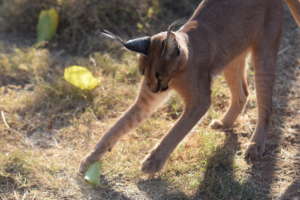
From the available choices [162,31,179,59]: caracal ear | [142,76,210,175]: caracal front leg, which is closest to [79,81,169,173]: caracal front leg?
[142,76,210,175]: caracal front leg

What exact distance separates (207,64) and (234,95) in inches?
29.7

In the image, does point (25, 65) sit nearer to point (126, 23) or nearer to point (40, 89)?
point (40, 89)

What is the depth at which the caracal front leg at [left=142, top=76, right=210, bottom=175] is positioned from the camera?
12.9ft

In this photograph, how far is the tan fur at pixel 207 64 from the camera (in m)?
4.02

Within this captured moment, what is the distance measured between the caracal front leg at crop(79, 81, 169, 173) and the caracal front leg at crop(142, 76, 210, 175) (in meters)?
0.29

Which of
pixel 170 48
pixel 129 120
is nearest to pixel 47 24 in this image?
pixel 129 120

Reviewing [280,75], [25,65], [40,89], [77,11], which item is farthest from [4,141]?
[280,75]

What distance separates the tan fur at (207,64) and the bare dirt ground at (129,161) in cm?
19

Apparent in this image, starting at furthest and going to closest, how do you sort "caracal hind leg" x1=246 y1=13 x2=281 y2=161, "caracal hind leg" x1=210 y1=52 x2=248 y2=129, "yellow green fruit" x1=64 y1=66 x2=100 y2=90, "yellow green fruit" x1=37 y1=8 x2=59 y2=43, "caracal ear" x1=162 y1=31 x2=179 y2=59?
"yellow green fruit" x1=37 y1=8 x2=59 y2=43 → "yellow green fruit" x1=64 y1=66 x2=100 y2=90 → "caracal hind leg" x1=210 y1=52 x2=248 y2=129 → "caracal hind leg" x1=246 y1=13 x2=281 y2=161 → "caracal ear" x1=162 y1=31 x2=179 y2=59

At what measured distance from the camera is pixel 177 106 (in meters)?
5.14

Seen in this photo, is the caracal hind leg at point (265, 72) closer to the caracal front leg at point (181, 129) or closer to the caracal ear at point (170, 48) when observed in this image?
the caracal front leg at point (181, 129)

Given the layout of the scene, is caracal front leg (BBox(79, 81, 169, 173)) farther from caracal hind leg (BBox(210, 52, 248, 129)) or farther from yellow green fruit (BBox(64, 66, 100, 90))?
yellow green fruit (BBox(64, 66, 100, 90))

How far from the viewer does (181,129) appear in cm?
408

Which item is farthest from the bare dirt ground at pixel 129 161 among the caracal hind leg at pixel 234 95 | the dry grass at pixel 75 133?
the caracal hind leg at pixel 234 95
